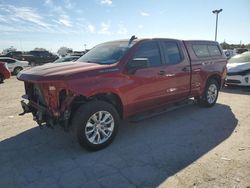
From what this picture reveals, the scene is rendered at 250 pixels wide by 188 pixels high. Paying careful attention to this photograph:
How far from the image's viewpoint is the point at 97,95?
4.19m

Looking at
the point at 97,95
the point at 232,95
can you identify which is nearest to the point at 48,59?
the point at 232,95

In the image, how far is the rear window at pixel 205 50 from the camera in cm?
627

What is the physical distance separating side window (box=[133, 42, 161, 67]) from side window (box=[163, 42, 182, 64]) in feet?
0.89

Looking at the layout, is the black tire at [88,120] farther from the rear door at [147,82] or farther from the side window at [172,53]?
the side window at [172,53]

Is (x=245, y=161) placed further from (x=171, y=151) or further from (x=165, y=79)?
(x=165, y=79)

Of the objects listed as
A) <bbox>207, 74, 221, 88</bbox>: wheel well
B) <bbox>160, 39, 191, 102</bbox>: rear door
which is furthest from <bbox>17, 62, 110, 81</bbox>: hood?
<bbox>207, 74, 221, 88</bbox>: wheel well

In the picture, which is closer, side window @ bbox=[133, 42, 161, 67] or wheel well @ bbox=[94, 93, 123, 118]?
wheel well @ bbox=[94, 93, 123, 118]

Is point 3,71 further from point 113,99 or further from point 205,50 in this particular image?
point 205,50

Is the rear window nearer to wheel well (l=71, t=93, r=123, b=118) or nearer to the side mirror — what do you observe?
the side mirror

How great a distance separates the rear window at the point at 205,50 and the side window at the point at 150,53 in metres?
1.61

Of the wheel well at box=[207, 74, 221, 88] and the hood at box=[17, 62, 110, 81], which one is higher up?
the hood at box=[17, 62, 110, 81]

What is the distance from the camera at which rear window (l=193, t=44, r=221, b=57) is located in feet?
20.6

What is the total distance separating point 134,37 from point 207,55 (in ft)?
8.48

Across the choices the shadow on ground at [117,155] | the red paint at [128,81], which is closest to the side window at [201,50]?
the red paint at [128,81]
